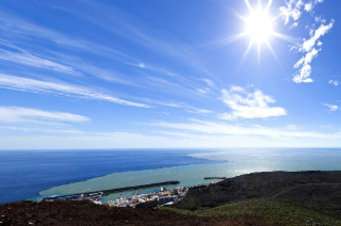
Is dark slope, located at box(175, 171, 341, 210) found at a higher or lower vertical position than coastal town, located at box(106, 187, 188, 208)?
higher

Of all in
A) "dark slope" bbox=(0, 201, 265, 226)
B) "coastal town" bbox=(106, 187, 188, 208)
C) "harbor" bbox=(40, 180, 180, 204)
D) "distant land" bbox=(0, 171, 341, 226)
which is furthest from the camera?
"harbor" bbox=(40, 180, 180, 204)

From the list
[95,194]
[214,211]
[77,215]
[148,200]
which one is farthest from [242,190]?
[95,194]

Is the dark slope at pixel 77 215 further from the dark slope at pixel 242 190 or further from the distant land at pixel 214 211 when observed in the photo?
the dark slope at pixel 242 190

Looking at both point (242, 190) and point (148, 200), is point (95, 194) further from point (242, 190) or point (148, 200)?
point (242, 190)

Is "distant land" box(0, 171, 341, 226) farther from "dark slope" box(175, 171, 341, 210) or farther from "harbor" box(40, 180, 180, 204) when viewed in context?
"harbor" box(40, 180, 180, 204)

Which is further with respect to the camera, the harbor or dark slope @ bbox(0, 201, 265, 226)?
the harbor

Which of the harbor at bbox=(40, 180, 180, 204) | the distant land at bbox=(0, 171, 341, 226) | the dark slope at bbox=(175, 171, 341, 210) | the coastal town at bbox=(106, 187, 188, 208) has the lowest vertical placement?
the harbor at bbox=(40, 180, 180, 204)

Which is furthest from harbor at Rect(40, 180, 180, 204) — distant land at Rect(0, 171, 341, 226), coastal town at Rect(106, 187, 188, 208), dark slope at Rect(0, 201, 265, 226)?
dark slope at Rect(0, 201, 265, 226)

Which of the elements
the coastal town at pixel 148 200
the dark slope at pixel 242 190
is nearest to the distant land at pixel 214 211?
the dark slope at pixel 242 190
